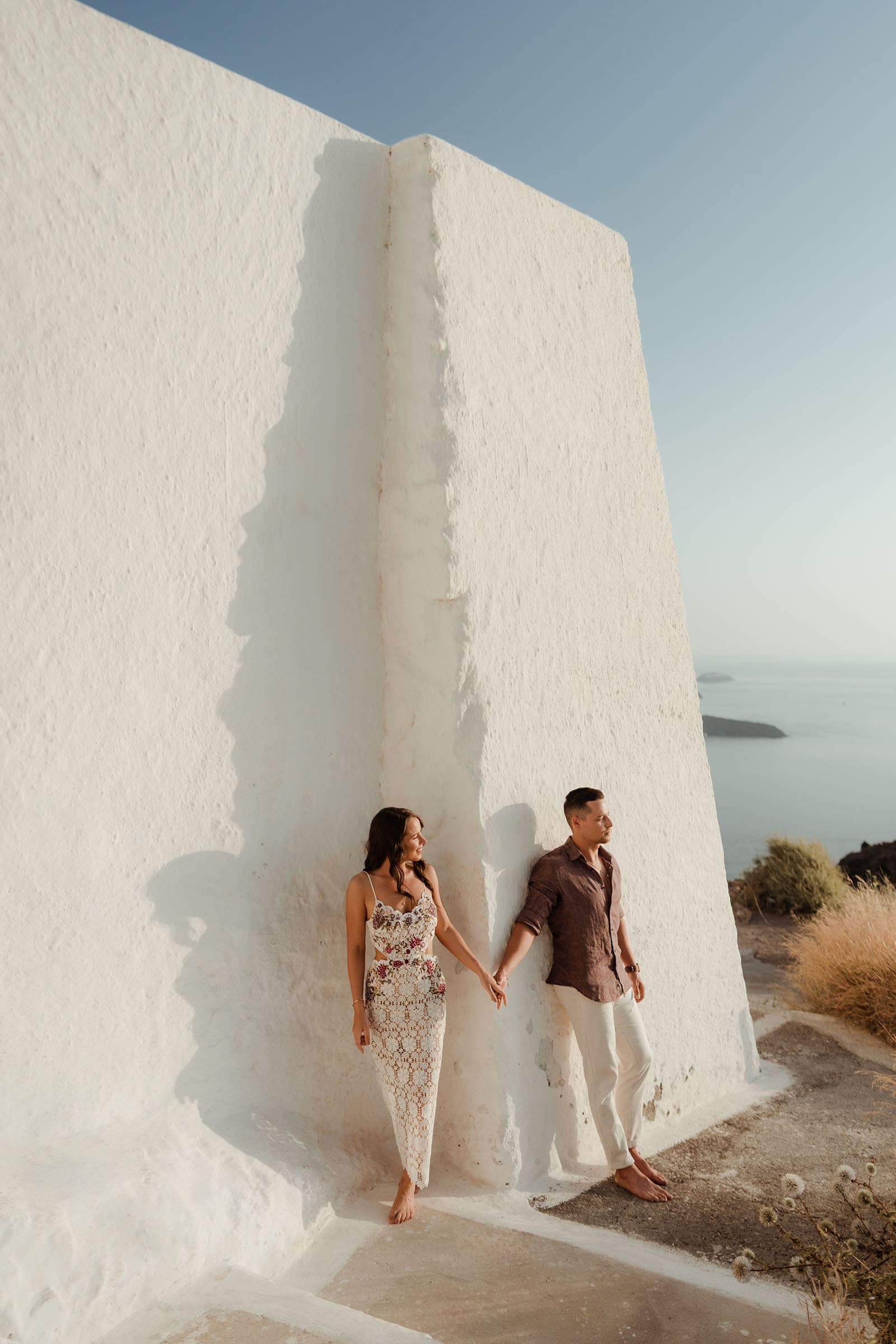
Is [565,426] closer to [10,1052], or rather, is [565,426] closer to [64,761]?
[64,761]

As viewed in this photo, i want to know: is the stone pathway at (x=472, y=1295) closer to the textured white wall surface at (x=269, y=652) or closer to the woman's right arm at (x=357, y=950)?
the textured white wall surface at (x=269, y=652)

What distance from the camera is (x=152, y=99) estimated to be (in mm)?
4164

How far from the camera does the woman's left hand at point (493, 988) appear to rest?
14.1 feet

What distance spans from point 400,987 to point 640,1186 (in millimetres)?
1436

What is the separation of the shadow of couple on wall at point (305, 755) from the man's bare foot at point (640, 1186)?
1.06 meters

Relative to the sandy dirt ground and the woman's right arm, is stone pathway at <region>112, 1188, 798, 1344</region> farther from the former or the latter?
the woman's right arm

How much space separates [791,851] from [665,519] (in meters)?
9.61

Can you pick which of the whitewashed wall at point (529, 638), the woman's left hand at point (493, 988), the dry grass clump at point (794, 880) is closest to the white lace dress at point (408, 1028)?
the woman's left hand at point (493, 988)

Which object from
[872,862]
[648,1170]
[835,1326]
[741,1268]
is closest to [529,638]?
[648,1170]

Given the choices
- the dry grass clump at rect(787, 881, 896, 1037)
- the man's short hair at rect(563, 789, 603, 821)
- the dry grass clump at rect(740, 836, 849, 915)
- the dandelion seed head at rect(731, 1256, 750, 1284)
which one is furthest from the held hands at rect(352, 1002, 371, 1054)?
the dry grass clump at rect(740, 836, 849, 915)

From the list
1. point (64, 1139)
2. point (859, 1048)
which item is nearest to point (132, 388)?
point (64, 1139)

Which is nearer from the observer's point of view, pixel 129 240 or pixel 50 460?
pixel 50 460

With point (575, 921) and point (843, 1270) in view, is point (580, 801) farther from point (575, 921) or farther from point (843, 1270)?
point (843, 1270)

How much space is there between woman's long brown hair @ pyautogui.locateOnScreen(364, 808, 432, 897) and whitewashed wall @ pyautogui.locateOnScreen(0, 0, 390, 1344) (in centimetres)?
39
